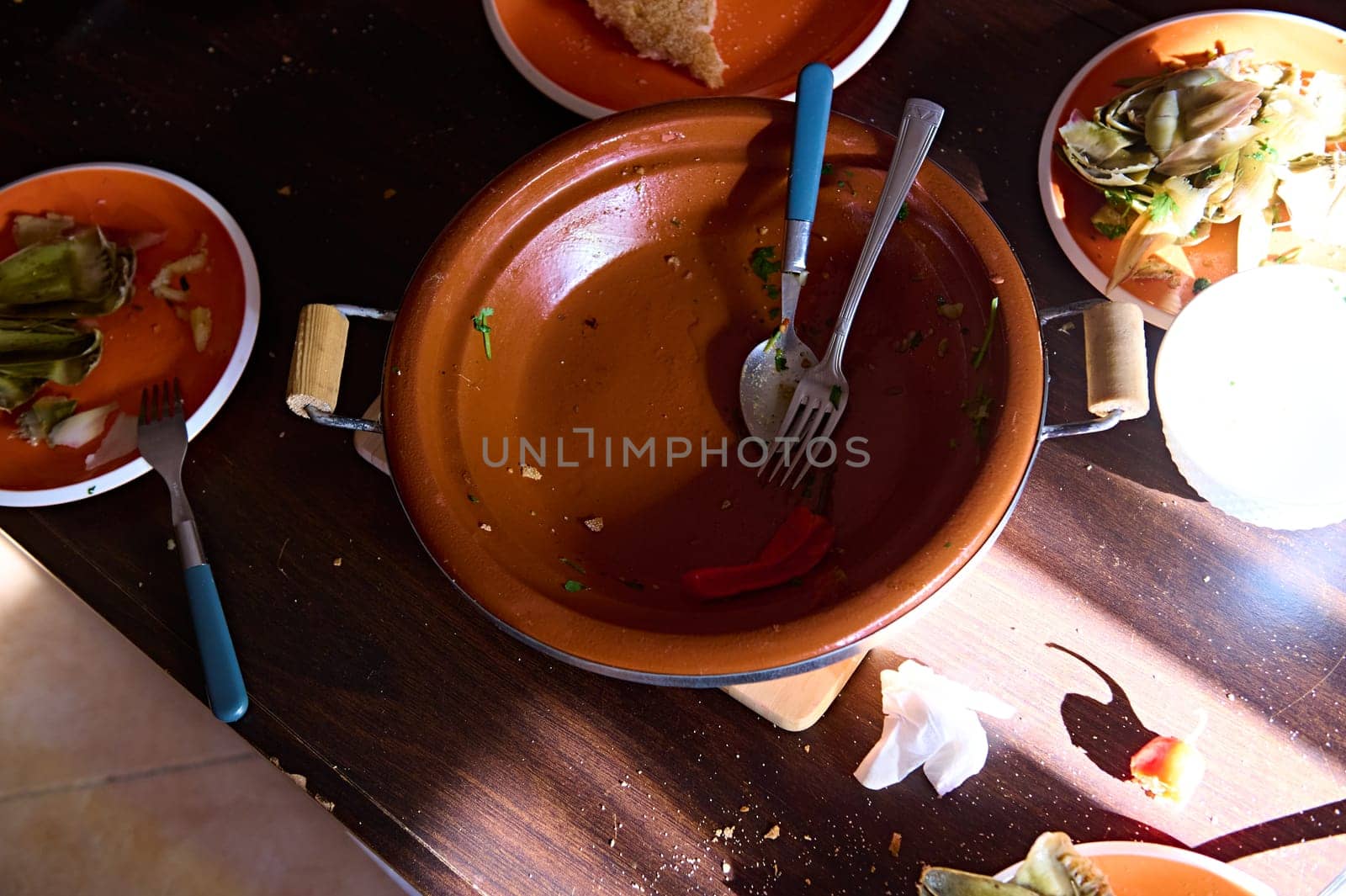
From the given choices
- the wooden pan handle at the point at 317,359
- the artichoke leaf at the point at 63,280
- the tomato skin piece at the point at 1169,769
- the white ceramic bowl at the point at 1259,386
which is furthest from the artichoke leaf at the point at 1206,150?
the artichoke leaf at the point at 63,280

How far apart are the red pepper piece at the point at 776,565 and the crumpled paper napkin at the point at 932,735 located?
0.51ft

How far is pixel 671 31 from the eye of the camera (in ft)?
3.00

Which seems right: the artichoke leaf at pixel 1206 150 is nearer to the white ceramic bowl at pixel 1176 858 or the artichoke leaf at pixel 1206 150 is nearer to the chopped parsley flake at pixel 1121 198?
the chopped parsley flake at pixel 1121 198

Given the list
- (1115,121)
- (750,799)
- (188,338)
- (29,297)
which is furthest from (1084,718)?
(29,297)

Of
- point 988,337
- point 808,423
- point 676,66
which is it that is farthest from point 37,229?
point 988,337

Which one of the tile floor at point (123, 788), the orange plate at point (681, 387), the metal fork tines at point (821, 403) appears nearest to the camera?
the orange plate at point (681, 387)

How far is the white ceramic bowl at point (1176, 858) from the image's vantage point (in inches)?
27.4

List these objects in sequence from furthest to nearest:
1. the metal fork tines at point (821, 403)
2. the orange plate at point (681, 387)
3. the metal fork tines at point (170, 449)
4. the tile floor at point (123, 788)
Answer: the tile floor at point (123, 788), the metal fork tines at point (170, 449), the metal fork tines at point (821, 403), the orange plate at point (681, 387)

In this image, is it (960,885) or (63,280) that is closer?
(960,885)

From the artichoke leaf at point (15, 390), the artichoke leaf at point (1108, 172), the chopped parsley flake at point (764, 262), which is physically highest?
the artichoke leaf at point (1108, 172)

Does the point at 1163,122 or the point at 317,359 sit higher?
the point at 1163,122

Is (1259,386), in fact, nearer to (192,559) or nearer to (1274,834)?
(1274,834)

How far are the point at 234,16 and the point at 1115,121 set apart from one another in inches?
38.8

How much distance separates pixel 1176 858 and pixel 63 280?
3.78ft
